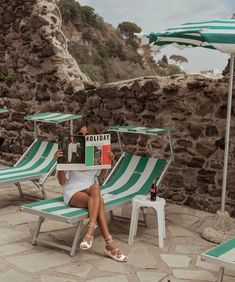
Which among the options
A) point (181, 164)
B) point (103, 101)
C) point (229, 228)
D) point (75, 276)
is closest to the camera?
point (75, 276)

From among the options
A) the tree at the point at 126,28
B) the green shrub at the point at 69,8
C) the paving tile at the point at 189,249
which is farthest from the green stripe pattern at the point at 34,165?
the tree at the point at 126,28

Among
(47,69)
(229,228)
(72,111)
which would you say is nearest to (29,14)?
(47,69)

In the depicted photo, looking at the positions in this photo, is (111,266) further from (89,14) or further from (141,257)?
(89,14)

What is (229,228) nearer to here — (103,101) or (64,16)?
(103,101)

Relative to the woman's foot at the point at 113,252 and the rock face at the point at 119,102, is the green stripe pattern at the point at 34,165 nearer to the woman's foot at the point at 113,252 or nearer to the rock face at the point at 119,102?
the rock face at the point at 119,102

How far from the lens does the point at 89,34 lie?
1000 inches

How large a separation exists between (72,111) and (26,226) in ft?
8.49

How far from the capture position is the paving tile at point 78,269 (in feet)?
12.6

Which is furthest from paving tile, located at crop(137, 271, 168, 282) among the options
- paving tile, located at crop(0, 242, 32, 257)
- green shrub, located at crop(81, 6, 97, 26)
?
green shrub, located at crop(81, 6, 97, 26)

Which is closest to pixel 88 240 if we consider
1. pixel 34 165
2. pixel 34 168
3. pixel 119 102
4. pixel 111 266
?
pixel 111 266

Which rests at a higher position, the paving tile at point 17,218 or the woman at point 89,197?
the woman at point 89,197

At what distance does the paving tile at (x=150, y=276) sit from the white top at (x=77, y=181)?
39.4 inches

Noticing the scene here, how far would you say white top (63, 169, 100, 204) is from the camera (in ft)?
14.6

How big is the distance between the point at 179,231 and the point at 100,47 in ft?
63.5
